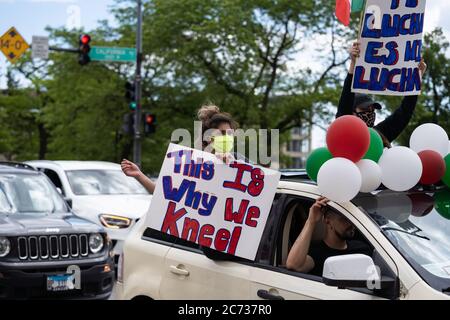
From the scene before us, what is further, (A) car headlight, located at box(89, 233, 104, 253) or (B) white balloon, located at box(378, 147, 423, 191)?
(A) car headlight, located at box(89, 233, 104, 253)

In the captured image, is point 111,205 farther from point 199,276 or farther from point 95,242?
point 199,276

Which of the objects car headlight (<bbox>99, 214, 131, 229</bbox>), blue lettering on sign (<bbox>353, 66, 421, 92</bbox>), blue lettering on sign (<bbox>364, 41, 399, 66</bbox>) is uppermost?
blue lettering on sign (<bbox>364, 41, 399, 66</bbox>)

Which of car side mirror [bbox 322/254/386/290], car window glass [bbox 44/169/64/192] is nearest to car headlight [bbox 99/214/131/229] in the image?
car window glass [bbox 44/169/64/192]

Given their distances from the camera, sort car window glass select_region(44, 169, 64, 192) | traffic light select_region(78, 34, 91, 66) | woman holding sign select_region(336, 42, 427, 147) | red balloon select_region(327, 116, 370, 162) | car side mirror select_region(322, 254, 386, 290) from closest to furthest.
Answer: car side mirror select_region(322, 254, 386, 290)
red balloon select_region(327, 116, 370, 162)
woman holding sign select_region(336, 42, 427, 147)
car window glass select_region(44, 169, 64, 192)
traffic light select_region(78, 34, 91, 66)

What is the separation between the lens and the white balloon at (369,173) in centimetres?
378

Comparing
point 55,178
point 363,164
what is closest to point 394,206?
point 363,164

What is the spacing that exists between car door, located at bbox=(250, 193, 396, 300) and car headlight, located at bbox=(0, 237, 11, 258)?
401cm

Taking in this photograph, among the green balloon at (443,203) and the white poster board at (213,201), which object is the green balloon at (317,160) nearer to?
the white poster board at (213,201)

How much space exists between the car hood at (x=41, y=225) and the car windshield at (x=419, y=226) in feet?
14.9

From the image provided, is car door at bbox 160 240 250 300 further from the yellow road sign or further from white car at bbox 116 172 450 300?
the yellow road sign

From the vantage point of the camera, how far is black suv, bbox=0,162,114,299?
7.27m

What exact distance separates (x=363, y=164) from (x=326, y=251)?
1.96 feet
